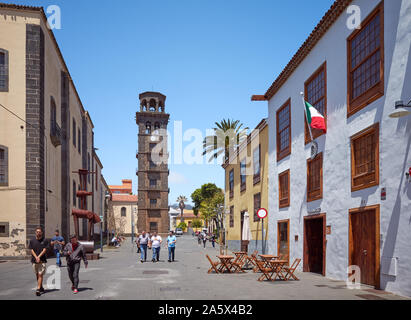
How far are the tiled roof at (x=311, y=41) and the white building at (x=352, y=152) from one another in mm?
46

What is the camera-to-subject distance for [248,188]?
2834 cm

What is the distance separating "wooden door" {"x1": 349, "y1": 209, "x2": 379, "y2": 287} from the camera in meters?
11.5

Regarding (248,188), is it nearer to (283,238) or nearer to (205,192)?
(283,238)

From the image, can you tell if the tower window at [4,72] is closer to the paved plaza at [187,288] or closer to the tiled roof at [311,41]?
the paved plaza at [187,288]

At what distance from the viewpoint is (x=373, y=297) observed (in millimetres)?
10062

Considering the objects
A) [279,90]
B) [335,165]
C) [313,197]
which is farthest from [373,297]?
[279,90]

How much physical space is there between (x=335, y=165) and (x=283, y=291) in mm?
5086

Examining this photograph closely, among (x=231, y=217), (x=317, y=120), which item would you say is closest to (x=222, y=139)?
(x=231, y=217)

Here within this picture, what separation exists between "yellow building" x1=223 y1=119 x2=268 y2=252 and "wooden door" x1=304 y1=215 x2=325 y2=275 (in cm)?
539

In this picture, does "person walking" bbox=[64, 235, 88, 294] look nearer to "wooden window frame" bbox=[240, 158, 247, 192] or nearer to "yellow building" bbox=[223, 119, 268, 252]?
"yellow building" bbox=[223, 119, 268, 252]

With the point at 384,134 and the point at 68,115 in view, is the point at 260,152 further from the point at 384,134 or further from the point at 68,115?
the point at 68,115

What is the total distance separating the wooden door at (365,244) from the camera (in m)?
11.5

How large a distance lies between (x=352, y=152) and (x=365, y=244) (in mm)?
2835
